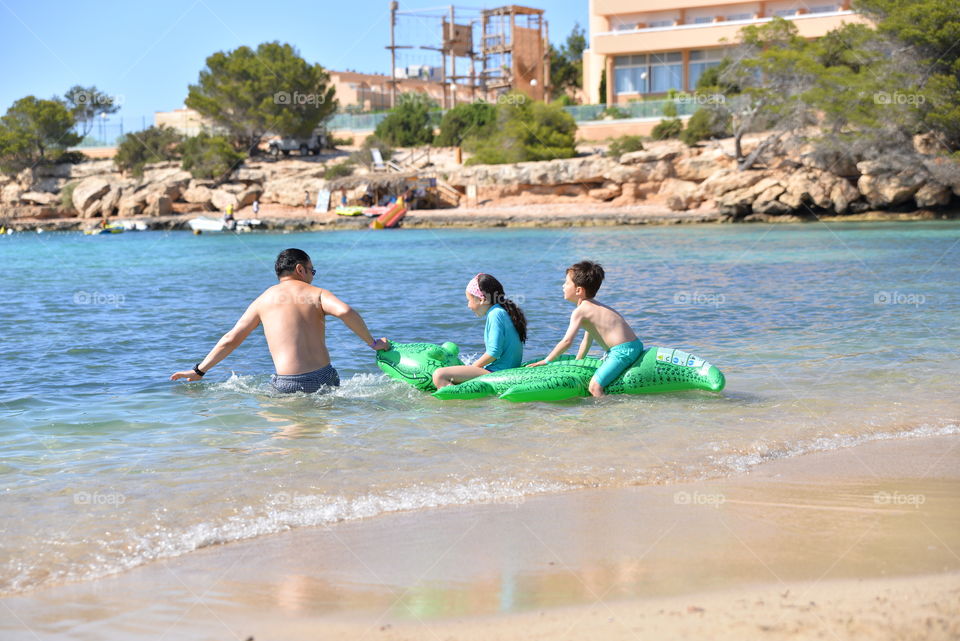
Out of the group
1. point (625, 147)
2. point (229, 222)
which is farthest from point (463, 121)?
point (229, 222)

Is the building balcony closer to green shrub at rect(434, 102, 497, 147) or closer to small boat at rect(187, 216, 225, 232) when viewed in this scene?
green shrub at rect(434, 102, 497, 147)

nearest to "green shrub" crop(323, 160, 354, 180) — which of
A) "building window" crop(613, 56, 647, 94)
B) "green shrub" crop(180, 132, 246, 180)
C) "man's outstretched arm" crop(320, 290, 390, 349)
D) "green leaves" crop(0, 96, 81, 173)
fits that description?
"green shrub" crop(180, 132, 246, 180)

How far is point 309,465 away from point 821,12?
52.3 meters

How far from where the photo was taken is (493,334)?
302 inches

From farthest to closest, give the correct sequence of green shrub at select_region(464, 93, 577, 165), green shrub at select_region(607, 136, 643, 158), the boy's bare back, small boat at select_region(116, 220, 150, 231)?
small boat at select_region(116, 220, 150, 231) → green shrub at select_region(464, 93, 577, 165) → green shrub at select_region(607, 136, 643, 158) → the boy's bare back

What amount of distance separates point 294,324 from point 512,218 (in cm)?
3579

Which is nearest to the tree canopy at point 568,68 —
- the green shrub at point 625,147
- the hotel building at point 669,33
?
the hotel building at point 669,33

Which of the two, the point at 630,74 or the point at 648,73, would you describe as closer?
the point at 648,73

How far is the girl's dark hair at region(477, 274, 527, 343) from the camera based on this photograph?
24.3 ft

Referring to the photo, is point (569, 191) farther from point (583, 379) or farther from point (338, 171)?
point (583, 379)

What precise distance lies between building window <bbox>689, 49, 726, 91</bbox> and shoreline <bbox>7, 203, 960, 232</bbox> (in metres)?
14.5

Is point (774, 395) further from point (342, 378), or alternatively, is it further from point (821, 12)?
point (821, 12)

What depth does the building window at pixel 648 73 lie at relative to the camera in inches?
2140

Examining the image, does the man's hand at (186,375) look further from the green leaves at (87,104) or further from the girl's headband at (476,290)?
the green leaves at (87,104)
